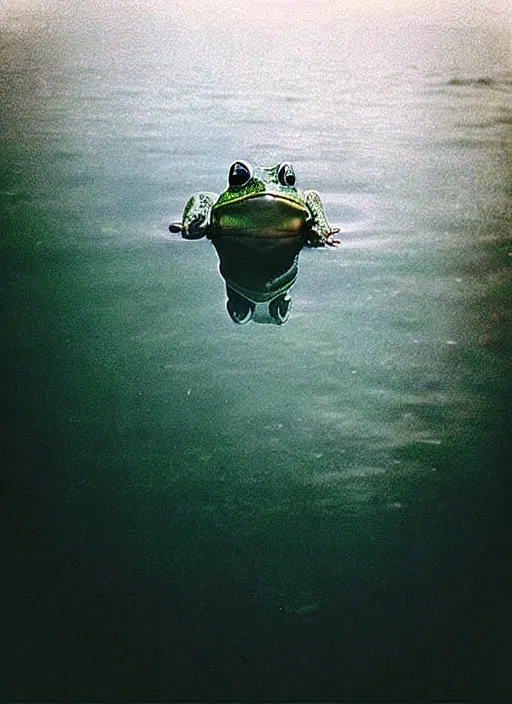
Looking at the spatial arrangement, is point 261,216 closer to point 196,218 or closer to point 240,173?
point 240,173

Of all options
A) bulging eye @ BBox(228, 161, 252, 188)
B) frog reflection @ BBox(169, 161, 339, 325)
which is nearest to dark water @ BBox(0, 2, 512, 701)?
frog reflection @ BBox(169, 161, 339, 325)

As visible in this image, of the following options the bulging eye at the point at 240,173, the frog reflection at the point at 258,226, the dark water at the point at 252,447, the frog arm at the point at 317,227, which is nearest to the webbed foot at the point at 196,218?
the frog reflection at the point at 258,226

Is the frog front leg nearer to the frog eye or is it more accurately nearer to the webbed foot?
the webbed foot

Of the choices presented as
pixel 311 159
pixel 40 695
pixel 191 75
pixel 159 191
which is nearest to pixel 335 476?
pixel 40 695

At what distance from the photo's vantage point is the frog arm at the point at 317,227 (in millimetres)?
3449

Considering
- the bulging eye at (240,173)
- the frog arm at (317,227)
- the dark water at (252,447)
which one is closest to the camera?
the dark water at (252,447)

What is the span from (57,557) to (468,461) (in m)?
0.94

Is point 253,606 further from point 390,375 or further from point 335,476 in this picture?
point 390,375

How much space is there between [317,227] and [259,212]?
256 millimetres

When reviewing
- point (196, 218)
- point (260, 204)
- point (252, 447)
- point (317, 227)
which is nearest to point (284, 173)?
point (260, 204)

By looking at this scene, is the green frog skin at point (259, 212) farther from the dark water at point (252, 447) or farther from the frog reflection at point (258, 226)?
the dark water at point (252, 447)

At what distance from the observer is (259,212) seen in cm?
338

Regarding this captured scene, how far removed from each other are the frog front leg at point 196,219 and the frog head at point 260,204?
68 millimetres

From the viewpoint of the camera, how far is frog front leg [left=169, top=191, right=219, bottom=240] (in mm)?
3541
